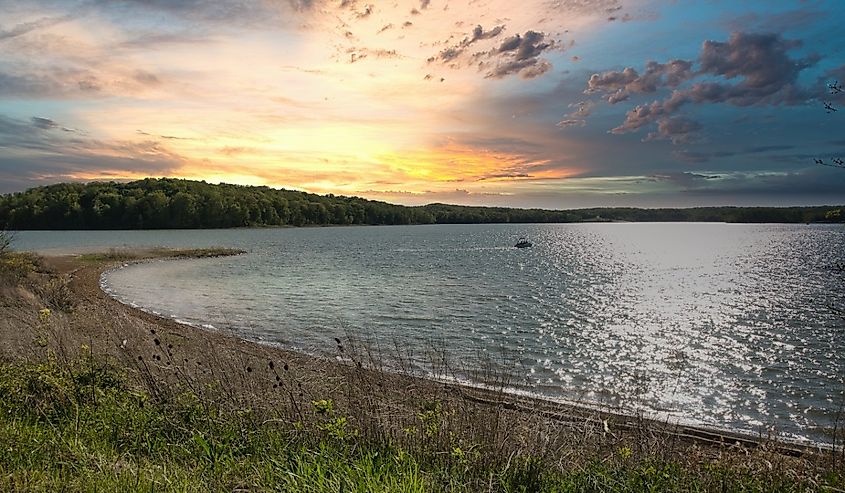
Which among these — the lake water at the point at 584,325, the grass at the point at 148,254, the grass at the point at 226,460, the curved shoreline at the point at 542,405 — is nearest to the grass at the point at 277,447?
the grass at the point at 226,460

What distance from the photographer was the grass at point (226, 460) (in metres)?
4.96

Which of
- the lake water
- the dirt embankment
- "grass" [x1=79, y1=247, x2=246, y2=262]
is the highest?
the dirt embankment

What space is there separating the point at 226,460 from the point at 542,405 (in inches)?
354

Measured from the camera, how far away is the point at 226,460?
5809 mm

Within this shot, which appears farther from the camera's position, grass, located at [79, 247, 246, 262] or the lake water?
grass, located at [79, 247, 246, 262]

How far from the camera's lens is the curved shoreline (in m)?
9.88

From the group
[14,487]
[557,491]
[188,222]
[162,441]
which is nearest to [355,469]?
[557,491]

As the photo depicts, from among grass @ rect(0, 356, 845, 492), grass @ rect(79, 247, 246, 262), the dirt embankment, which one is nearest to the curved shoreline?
the dirt embankment

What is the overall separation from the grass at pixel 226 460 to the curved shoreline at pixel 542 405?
185cm

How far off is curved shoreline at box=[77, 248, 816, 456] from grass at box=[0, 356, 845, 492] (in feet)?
6.07

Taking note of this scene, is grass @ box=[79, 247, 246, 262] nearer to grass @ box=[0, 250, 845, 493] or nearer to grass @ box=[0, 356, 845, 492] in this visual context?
grass @ box=[0, 250, 845, 493]

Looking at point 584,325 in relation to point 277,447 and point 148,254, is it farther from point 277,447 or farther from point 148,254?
point 148,254

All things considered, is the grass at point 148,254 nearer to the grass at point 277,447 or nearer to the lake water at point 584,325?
the lake water at point 584,325

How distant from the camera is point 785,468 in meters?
7.00
